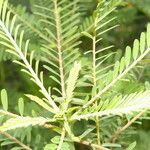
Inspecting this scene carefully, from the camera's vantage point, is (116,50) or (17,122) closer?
(17,122)

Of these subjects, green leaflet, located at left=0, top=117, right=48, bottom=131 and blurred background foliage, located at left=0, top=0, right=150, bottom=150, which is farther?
blurred background foliage, located at left=0, top=0, right=150, bottom=150

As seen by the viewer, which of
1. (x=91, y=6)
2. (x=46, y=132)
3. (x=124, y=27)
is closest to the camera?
(x=46, y=132)

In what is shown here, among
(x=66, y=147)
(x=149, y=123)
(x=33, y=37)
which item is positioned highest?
(x=33, y=37)

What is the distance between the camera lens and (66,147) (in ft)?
1.55

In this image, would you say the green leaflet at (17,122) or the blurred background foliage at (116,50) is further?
the blurred background foliage at (116,50)

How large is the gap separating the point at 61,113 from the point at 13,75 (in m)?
0.80

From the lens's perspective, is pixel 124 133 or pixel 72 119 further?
pixel 124 133

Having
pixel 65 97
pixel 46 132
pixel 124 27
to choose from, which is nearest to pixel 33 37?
pixel 46 132

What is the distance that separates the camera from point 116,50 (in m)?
1.06

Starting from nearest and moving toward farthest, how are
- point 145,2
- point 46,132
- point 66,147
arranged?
1. point 66,147
2. point 46,132
3. point 145,2

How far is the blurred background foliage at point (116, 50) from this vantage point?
2.48 ft

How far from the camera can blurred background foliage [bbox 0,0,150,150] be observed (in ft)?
2.48

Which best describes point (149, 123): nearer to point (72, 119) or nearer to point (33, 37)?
point (33, 37)

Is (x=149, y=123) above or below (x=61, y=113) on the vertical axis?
below
